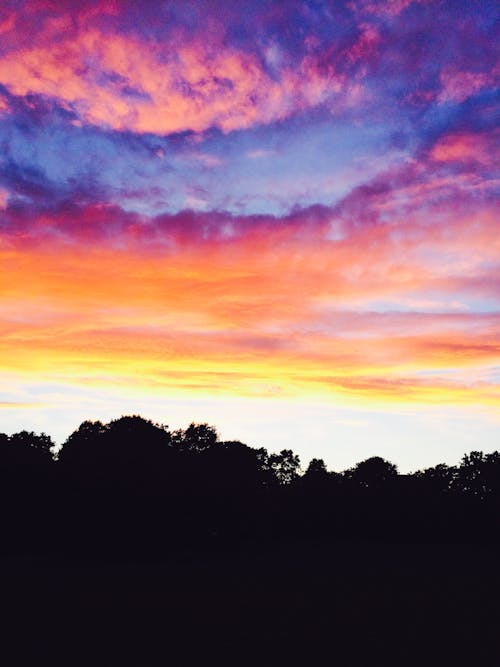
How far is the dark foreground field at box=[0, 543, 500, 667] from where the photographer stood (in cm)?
1952

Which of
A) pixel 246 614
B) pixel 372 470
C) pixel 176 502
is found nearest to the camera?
pixel 246 614

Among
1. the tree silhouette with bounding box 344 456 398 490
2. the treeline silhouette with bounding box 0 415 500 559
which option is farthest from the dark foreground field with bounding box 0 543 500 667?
the tree silhouette with bounding box 344 456 398 490

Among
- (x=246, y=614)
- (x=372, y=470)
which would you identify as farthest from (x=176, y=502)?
(x=372, y=470)

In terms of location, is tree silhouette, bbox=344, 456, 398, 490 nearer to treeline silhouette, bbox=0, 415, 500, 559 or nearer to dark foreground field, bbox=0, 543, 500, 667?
treeline silhouette, bbox=0, 415, 500, 559

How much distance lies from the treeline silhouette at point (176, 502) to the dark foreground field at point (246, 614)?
6770 mm

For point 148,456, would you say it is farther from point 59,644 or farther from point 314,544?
point 59,644

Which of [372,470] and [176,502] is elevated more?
[372,470]

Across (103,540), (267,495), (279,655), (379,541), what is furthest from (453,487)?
(279,655)

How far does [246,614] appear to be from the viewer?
89.3 ft

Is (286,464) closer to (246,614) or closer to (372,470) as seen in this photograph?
(372,470)

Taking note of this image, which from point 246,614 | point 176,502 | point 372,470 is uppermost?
point 372,470

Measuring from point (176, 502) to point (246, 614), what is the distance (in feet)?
122

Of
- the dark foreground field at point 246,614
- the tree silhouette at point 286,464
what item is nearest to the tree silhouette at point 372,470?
the tree silhouette at point 286,464

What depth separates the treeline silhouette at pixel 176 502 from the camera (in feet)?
190
